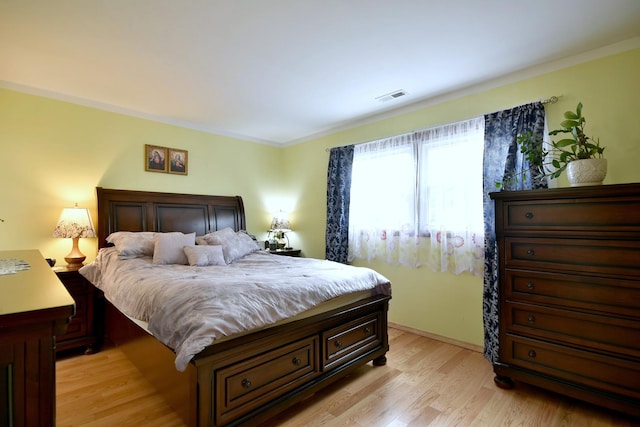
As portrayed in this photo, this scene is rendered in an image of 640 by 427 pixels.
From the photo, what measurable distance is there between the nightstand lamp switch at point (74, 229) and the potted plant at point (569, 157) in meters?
3.85

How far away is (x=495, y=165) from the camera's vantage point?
279cm

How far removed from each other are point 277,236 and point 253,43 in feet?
9.84

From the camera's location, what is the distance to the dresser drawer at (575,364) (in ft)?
5.97

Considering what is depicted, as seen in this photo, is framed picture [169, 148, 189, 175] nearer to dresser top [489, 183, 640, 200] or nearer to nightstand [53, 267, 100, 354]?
nightstand [53, 267, 100, 354]

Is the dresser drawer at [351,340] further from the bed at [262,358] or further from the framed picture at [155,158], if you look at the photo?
the framed picture at [155,158]

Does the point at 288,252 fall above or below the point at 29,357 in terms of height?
below

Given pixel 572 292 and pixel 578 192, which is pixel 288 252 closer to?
pixel 572 292

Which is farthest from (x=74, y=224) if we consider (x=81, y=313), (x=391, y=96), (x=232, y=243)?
(x=391, y=96)

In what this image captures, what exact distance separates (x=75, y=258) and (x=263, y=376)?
249 centimetres

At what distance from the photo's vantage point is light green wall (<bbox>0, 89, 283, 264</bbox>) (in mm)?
2934

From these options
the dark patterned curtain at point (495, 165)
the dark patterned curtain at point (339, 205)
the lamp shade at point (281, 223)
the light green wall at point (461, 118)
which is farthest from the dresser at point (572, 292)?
the lamp shade at point (281, 223)

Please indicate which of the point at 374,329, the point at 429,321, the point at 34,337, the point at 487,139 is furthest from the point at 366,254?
the point at 34,337

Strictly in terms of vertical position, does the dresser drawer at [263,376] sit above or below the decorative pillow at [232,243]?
below

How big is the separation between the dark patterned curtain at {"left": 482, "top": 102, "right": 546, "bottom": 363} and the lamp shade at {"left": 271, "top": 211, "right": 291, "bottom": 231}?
Result: 277 cm
